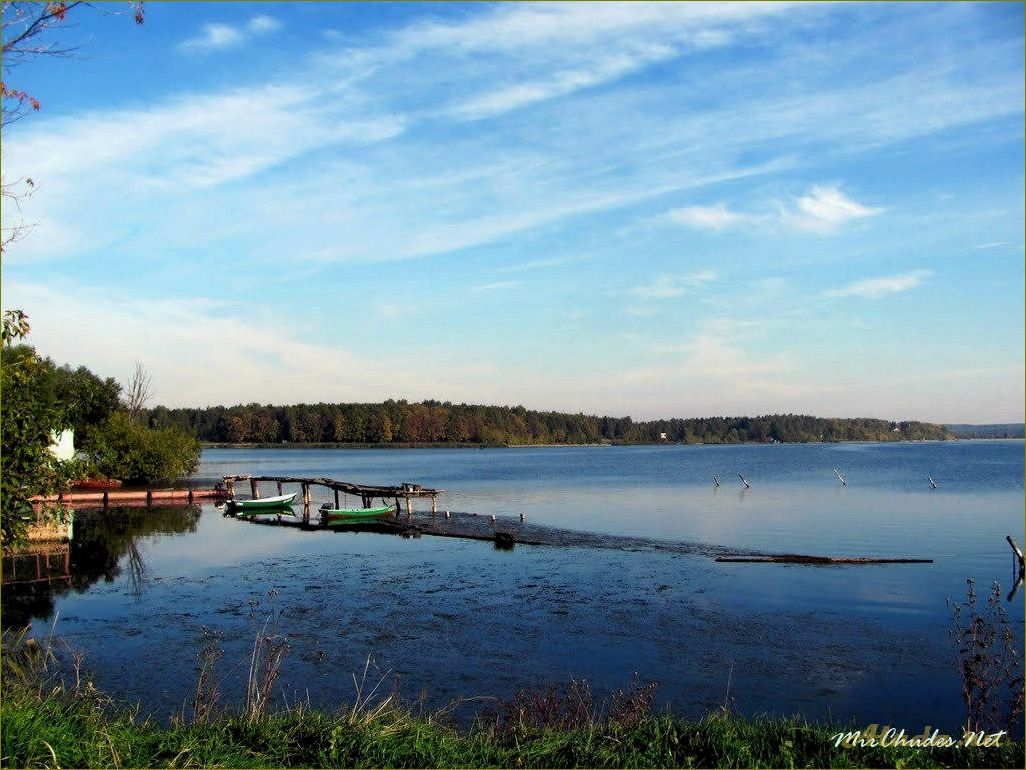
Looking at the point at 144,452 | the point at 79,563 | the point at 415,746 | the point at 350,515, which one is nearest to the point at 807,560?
the point at 415,746

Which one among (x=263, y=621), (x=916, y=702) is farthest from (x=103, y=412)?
(x=916, y=702)

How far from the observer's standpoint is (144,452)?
6278cm

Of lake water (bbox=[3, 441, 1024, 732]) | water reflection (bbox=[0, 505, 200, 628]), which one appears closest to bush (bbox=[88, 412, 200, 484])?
lake water (bbox=[3, 441, 1024, 732])

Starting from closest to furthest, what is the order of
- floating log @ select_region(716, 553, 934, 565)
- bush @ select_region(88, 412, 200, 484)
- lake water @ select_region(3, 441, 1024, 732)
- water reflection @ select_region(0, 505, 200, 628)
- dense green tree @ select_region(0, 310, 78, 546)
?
dense green tree @ select_region(0, 310, 78, 546) < lake water @ select_region(3, 441, 1024, 732) < water reflection @ select_region(0, 505, 200, 628) < floating log @ select_region(716, 553, 934, 565) < bush @ select_region(88, 412, 200, 484)

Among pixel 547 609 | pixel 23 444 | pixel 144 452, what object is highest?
pixel 23 444

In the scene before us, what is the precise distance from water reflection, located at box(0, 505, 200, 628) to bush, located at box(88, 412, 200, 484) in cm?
2190

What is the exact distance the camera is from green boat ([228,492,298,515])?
44.6m

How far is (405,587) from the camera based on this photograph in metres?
23.7

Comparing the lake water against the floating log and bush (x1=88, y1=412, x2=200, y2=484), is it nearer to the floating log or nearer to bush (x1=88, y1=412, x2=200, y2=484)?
the floating log

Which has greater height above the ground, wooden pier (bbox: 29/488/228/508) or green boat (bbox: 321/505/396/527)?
wooden pier (bbox: 29/488/228/508)

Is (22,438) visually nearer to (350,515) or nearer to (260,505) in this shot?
(350,515)

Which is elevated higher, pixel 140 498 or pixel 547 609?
pixel 140 498

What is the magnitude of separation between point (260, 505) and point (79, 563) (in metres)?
18.6

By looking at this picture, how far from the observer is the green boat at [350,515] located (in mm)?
41500
